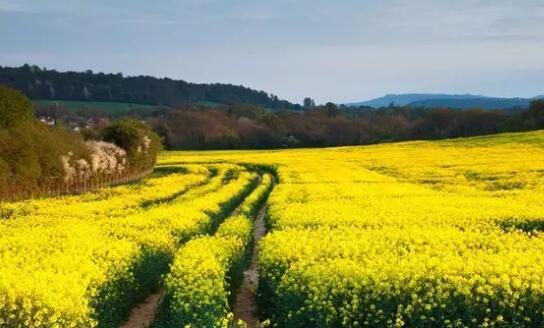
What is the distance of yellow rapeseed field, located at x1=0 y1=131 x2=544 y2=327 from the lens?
1027cm

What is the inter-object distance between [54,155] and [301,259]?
30.5 metres

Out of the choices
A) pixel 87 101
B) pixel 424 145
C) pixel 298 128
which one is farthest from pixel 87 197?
pixel 87 101

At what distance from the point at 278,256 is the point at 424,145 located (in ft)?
210

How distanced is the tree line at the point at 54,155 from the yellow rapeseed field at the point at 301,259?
25.6 feet

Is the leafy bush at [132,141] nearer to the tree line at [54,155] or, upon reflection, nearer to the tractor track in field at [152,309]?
the tree line at [54,155]

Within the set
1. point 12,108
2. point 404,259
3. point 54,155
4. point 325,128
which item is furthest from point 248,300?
point 325,128

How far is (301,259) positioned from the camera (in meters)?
13.6

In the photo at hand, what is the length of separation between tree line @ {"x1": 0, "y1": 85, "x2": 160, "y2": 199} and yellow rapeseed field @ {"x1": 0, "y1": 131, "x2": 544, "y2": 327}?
781 cm

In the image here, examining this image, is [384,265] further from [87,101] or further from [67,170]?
[87,101]

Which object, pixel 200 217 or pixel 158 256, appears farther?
pixel 200 217

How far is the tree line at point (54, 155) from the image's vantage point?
120ft

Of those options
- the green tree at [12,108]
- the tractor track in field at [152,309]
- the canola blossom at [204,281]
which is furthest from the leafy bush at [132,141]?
the tractor track in field at [152,309]

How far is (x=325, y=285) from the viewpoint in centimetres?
1104

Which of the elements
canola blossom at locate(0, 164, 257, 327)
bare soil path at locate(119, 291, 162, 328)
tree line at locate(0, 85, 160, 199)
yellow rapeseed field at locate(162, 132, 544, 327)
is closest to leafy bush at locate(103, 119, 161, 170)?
tree line at locate(0, 85, 160, 199)
